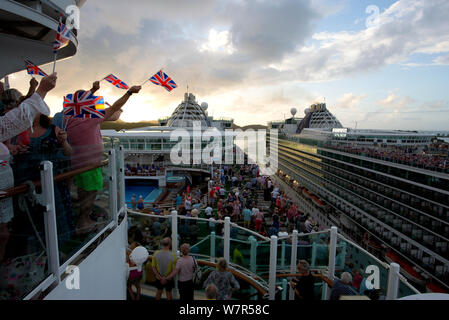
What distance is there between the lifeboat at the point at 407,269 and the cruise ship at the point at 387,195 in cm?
6

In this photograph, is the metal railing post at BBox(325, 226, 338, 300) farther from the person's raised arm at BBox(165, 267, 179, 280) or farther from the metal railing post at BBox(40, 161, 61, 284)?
the metal railing post at BBox(40, 161, 61, 284)

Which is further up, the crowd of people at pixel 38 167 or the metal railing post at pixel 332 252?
the crowd of people at pixel 38 167

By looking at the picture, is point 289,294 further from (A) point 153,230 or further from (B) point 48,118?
(B) point 48,118

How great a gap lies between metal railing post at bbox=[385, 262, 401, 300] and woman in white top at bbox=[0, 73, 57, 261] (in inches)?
160

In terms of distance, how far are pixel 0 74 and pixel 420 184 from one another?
2335cm

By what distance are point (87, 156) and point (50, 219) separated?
3.07ft

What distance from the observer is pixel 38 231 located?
5.89 feet

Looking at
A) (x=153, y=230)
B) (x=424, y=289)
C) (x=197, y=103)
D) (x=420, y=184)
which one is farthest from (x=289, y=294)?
(x=197, y=103)

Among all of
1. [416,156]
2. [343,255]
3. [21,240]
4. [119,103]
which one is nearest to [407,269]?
[416,156]

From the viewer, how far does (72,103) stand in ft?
12.1

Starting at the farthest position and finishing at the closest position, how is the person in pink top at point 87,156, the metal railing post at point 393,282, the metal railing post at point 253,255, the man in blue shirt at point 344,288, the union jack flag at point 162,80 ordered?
the union jack flag at point 162,80 → the metal railing post at point 253,255 → the man in blue shirt at point 344,288 → the metal railing post at point 393,282 → the person in pink top at point 87,156

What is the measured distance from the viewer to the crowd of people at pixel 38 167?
1675mm

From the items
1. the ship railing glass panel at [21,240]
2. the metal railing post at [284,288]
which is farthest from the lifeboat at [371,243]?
the ship railing glass panel at [21,240]

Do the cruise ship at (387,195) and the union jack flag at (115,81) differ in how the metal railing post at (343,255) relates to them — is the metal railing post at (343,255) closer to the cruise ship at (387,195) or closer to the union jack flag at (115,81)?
the union jack flag at (115,81)
